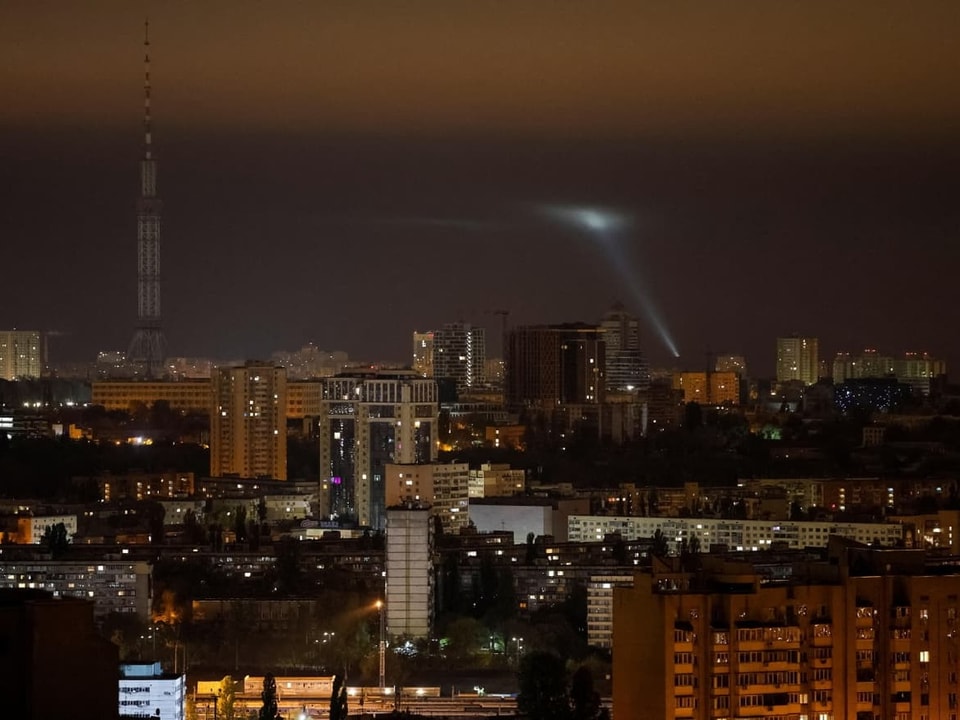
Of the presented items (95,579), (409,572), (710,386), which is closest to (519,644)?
(409,572)

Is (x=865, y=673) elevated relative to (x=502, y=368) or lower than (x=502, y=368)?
lower

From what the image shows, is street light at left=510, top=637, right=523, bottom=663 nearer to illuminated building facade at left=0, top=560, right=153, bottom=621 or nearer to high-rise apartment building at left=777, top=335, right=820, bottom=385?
illuminated building facade at left=0, top=560, right=153, bottom=621

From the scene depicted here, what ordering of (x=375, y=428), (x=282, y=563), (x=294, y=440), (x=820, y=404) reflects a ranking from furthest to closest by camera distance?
(x=820, y=404)
(x=294, y=440)
(x=375, y=428)
(x=282, y=563)

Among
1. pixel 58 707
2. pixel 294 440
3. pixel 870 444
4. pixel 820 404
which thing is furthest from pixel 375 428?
pixel 58 707

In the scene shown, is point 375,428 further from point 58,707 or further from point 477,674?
point 58,707

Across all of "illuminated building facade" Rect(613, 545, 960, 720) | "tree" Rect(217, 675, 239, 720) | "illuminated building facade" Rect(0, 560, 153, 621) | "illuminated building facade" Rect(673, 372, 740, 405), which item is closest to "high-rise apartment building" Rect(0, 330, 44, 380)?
"illuminated building facade" Rect(673, 372, 740, 405)

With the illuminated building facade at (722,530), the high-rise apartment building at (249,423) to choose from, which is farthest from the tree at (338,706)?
the high-rise apartment building at (249,423)
